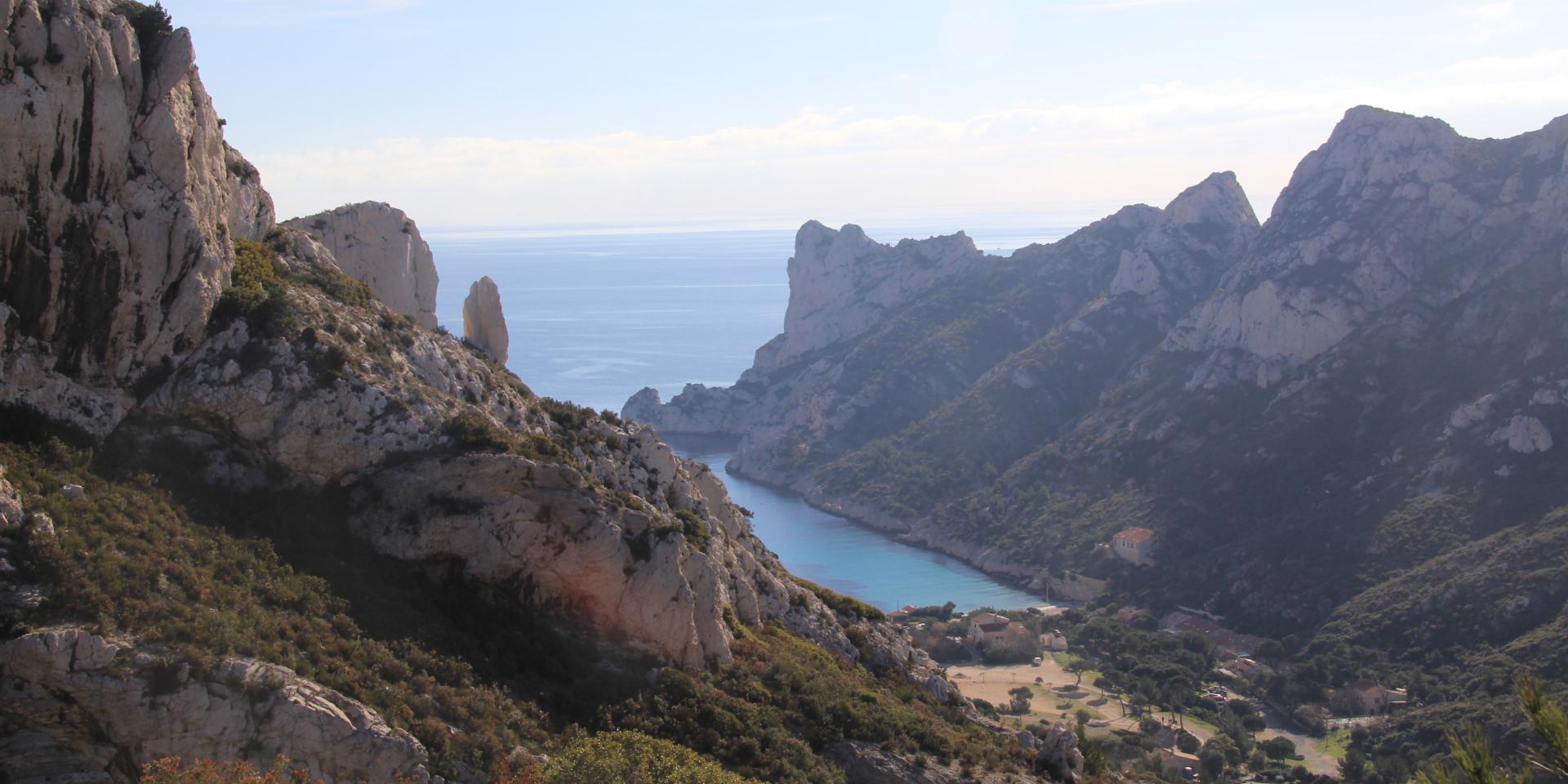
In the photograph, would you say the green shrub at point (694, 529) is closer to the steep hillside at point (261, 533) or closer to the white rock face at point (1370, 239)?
the steep hillside at point (261, 533)

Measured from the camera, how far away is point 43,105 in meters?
16.1

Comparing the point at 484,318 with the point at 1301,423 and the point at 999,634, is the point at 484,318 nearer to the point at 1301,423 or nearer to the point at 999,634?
the point at 999,634

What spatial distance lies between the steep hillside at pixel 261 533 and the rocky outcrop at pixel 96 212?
4 cm

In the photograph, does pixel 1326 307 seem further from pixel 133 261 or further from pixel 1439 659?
pixel 133 261

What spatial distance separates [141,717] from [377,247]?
1458cm

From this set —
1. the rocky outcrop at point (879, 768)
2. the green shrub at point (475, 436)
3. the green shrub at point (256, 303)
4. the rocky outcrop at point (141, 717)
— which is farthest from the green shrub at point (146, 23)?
the rocky outcrop at point (879, 768)

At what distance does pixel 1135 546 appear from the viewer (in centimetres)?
6297

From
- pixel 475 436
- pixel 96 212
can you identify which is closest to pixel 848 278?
pixel 475 436

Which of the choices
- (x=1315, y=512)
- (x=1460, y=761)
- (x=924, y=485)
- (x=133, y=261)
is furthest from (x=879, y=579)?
(x=1460, y=761)

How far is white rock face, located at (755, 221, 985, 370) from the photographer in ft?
373

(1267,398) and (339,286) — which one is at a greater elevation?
(339,286)

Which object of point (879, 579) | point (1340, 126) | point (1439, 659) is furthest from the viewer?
point (1340, 126)

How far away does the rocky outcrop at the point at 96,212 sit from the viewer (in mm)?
16000

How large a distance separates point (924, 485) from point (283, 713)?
6955 centimetres
